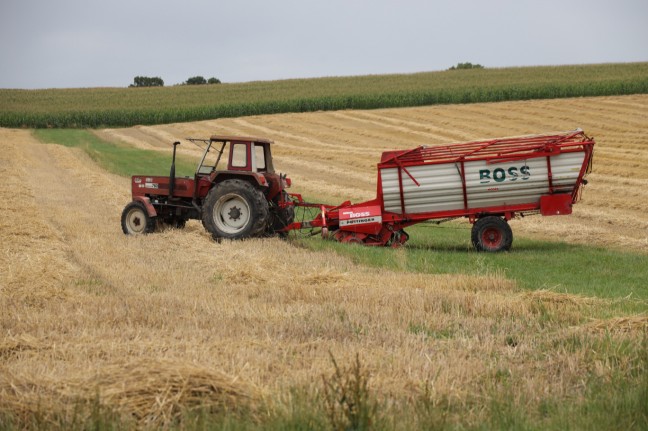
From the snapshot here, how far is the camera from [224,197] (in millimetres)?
15719

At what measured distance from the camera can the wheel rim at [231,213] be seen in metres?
15.7

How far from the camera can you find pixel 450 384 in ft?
19.8

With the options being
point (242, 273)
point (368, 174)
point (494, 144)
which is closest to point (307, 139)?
point (368, 174)

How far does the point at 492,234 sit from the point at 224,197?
4.93 m

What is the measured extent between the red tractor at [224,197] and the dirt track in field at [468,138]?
601 centimetres

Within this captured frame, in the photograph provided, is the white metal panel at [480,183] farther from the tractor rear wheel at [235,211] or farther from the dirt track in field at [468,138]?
the tractor rear wheel at [235,211]

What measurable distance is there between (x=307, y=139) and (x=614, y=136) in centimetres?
1380

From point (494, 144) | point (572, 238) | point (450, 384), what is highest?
point (494, 144)

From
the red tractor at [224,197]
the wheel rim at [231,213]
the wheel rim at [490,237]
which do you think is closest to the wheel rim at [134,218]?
the red tractor at [224,197]

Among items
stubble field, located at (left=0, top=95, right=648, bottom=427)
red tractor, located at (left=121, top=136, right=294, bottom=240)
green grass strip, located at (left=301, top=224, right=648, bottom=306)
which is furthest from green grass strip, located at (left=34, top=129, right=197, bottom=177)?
green grass strip, located at (left=301, top=224, right=648, bottom=306)

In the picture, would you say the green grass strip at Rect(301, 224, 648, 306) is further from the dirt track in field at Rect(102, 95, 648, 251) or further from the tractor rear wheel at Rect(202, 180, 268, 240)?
the dirt track in field at Rect(102, 95, 648, 251)

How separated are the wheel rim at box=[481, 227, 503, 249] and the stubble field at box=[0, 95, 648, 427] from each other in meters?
2.14

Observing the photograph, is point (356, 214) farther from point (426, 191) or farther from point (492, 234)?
point (492, 234)

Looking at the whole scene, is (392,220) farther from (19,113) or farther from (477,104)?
(19,113)
